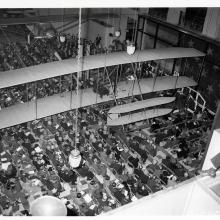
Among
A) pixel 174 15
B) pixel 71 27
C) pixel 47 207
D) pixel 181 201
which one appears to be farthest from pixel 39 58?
pixel 181 201

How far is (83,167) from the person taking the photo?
10.2m

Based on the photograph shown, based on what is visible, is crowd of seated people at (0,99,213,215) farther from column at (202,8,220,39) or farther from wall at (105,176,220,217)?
wall at (105,176,220,217)

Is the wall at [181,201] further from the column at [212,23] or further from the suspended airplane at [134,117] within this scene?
the column at [212,23]

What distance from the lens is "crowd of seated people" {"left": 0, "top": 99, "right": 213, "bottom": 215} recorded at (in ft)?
30.2

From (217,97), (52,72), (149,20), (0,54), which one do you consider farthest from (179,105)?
(0,54)

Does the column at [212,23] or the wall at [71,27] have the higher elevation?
the column at [212,23]

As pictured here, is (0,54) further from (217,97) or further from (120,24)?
(217,97)

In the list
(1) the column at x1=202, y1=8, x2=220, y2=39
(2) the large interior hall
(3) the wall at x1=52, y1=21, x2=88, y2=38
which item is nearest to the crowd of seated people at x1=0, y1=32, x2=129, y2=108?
(2) the large interior hall

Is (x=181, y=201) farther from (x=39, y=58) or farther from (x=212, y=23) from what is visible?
(x=39, y=58)

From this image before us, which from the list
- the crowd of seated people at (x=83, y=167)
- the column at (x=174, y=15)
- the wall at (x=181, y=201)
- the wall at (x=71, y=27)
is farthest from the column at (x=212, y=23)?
the wall at (x=181, y=201)

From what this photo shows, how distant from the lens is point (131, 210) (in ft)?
6.14

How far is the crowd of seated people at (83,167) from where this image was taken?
922 centimetres

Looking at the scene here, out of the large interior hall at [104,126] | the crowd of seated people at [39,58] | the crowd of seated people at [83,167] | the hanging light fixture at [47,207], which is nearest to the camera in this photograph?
the hanging light fixture at [47,207]
